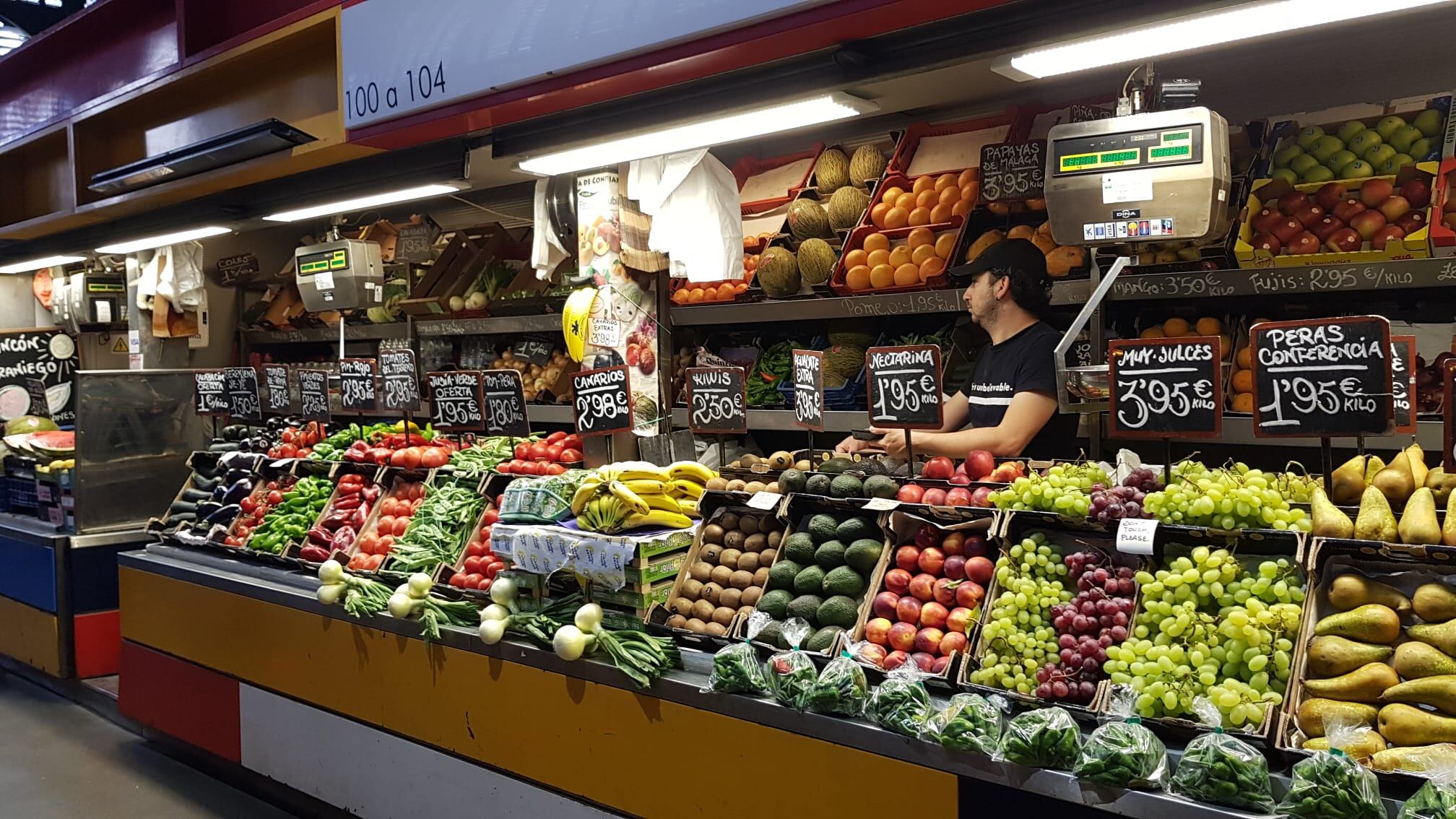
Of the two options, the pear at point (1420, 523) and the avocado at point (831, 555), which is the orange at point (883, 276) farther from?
the pear at point (1420, 523)

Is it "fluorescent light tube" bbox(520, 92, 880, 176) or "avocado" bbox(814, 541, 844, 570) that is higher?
"fluorescent light tube" bbox(520, 92, 880, 176)

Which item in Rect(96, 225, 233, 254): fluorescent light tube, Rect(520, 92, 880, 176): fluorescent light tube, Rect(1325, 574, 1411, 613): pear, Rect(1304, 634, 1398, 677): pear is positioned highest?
Rect(96, 225, 233, 254): fluorescent light tube

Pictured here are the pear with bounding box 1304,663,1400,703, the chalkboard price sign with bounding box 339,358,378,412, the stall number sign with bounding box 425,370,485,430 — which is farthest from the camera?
the chalkboard price sign with bounding box 339,358,378,412

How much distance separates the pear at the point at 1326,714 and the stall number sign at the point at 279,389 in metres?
5.01

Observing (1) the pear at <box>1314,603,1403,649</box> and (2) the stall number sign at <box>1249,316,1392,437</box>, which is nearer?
(1) the pear at <box>1314,603,1403,649</box>

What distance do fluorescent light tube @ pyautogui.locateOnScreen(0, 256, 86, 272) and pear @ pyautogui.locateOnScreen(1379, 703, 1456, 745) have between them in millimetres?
8387

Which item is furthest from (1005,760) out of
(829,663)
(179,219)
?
(179,219)

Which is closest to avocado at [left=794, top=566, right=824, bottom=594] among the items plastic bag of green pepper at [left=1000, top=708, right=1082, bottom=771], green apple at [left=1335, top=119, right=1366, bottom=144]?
plastic bag of green pepper at [left=1000, top=708, right=1082, bottom=771]

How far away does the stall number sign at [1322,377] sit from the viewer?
2250 millimetres

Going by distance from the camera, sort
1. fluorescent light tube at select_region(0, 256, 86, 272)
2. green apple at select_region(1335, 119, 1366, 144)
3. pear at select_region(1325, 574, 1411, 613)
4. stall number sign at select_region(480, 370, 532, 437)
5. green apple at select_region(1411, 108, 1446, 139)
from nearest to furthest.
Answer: pear at select_region(1325, 574, 1411, 613) < green apple at select_region(1411, 108, 1446, 139) < green apple at select_region(1335, 119, 1366, 144) < stall number sign at select_region(480, 370, 532, 437) < fluorescent light tube at select_region(0, 256, 86, 272)

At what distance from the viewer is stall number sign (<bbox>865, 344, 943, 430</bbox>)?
9.81 feet

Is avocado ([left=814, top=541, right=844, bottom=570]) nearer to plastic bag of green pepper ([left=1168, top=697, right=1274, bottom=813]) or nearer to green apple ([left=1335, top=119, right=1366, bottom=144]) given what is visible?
plastic bag of green pepper ([left=1168, top=697, right=1274, bottom=813])

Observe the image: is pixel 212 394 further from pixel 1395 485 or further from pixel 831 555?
pixel 1395 485

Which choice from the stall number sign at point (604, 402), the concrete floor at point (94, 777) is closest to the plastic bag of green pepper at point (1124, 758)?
the stall number sign at point (604, 402)
